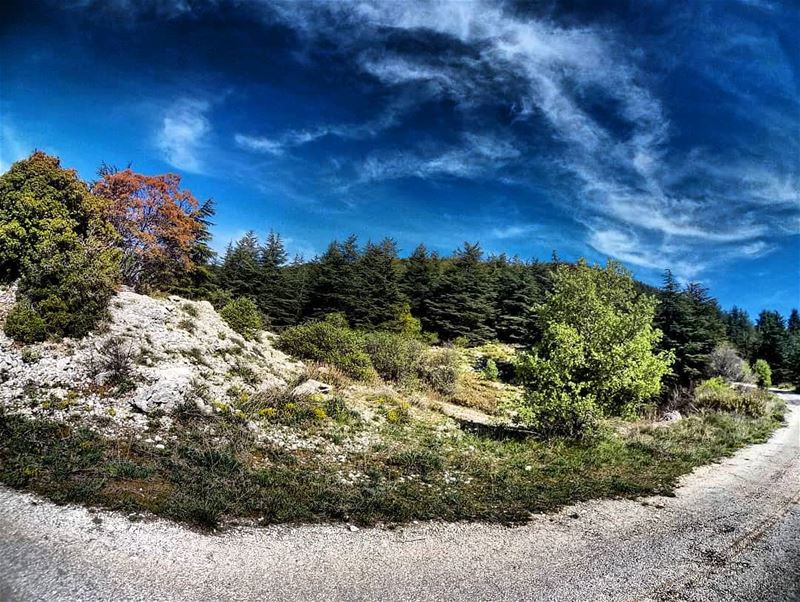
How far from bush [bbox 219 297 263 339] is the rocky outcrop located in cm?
275

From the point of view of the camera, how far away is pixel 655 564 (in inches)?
203

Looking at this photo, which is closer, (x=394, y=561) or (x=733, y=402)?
(x=394, y=561)

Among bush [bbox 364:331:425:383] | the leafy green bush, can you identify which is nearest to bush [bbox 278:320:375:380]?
bush [bbox 364:331:425:383]

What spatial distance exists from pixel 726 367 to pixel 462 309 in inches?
941

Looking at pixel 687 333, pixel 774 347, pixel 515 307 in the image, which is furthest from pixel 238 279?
pixel 774 347

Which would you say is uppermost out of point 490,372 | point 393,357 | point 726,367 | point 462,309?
point 462,309

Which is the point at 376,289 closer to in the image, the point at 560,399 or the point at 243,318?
the point at 243,318

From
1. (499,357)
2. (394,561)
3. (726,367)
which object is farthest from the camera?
(499,357)

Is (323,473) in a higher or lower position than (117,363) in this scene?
lower

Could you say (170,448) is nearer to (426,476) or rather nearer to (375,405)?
(426,476)

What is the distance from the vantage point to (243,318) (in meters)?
20.4

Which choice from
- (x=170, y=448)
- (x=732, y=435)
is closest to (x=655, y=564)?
(x=170, y=448)

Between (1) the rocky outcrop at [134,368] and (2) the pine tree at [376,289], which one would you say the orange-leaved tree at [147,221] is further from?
(2) the pine tree at [376,289]

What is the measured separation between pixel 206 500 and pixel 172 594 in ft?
6.20
